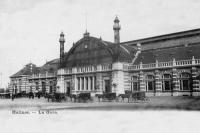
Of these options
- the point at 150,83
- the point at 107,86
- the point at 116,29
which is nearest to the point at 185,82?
the point at 150,83

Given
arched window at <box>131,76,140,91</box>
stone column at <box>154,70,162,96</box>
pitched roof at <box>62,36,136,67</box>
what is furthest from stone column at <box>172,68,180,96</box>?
pitched roof at <box>62,36,136,67</box>

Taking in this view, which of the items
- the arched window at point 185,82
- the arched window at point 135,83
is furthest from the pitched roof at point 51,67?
the arched window at point 185,82

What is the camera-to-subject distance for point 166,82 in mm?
34500

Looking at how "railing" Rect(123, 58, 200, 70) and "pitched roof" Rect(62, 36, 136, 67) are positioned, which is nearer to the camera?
"railing" Rect(123, 58, 200, 70)

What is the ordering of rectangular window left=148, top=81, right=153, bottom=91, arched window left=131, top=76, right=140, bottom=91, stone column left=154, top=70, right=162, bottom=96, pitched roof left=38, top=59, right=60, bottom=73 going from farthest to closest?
pitched roof left=38, top=59, right=60, bottom=73 < arched window left=131, top=76, right=140, bottom=91 < rectangular window left=148, top=81, right=153, bottom=91 < stone column left=154, top=70, right=162, bottom=96

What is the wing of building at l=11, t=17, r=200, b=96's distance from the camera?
109 feet

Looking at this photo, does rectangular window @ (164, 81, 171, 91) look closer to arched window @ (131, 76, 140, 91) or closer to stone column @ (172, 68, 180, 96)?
stone column @ (172, 68, 180, 96)

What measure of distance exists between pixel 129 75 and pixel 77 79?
965cm

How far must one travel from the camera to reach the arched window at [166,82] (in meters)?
34.1

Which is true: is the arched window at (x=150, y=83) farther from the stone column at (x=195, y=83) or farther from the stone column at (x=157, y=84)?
the stone column at (x=195, y=83)

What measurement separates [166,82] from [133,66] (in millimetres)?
5586

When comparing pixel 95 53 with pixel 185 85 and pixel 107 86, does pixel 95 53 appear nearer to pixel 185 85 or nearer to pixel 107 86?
pixel 107 86

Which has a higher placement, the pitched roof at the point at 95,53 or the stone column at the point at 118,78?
the pitched roof at the point at 95,53

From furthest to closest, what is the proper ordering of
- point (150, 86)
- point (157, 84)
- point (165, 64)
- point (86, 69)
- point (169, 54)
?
point (86, 69) → point (169, 54) → point (150, 86) → point (157, 84) → point (165, 64)
